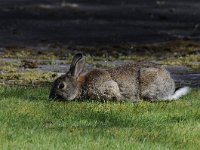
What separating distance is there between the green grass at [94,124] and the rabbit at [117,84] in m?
0.27

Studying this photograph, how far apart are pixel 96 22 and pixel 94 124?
18.7 m

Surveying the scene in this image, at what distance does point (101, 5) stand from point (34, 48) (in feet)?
40.0

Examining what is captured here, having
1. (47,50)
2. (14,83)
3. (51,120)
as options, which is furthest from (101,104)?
(47,50)

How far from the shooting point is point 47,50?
75.3ft

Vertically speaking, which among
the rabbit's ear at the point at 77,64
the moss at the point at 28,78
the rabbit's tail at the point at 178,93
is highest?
the rabbit's ear at the point at 77,64

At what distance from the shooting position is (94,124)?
10828mm

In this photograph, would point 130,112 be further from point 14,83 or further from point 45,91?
point 14,83

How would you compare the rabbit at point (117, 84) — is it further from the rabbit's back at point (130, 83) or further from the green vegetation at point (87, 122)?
the green vegetation at point (87, 122)

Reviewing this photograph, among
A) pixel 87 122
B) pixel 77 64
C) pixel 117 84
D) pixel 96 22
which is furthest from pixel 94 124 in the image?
pixel 96 22

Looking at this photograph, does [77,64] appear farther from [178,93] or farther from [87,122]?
[87,122]

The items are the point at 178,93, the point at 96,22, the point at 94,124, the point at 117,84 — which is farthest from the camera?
the point at 96,22

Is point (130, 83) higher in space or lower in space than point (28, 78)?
higher

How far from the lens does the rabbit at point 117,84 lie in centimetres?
1286

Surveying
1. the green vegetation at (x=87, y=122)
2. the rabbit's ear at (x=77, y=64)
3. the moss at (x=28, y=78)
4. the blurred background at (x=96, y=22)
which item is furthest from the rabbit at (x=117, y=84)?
the blurred background at (x=96, y=22)
